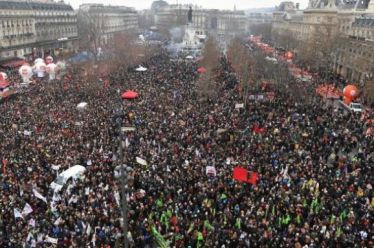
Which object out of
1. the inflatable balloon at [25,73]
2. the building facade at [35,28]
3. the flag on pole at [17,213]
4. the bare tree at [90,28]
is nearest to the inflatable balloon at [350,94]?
the flag on pole at [17,213]

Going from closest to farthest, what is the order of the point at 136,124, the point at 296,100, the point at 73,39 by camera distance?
the point at 136,124, the point at 296,100, the point at 73,39

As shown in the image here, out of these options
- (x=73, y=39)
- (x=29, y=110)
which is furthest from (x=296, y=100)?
(x=73, y=39)

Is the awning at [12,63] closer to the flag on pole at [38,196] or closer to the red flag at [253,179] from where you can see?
the flag on pole at [38,196]

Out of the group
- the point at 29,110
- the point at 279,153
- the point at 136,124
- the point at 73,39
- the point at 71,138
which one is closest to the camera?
the point at 279,153

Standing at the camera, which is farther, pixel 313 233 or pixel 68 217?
pixel 68 217

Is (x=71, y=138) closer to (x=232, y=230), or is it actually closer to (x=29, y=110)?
(x=29, y=110)

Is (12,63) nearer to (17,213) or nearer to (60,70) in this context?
(60,70)

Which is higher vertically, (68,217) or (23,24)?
(23,24)

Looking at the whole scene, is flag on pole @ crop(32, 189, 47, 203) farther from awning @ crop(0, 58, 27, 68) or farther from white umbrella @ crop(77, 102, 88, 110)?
awning @ crop(0, 58, 27, 68)
